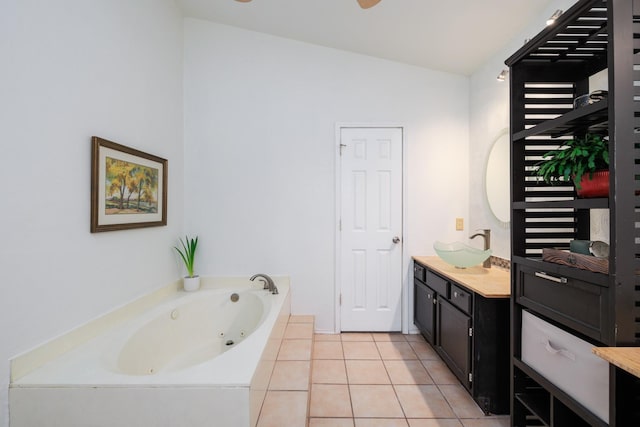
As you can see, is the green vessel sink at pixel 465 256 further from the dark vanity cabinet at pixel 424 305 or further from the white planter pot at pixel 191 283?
the white planter pot at pixel 191 283

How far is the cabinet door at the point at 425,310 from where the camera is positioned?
8.22 ft

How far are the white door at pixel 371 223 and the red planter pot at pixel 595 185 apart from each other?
1.77 m

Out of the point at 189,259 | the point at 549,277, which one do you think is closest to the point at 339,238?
the point at 189,259

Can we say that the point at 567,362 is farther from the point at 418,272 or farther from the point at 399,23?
the point at 399,23

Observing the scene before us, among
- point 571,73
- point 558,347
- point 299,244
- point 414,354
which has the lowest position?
point 414,354

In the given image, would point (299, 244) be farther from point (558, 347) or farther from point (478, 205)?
point (558, 347)

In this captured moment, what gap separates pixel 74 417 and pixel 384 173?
8.97 ft

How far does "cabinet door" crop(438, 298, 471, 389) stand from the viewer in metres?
1.94

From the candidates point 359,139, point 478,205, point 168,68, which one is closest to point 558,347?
point 478,205

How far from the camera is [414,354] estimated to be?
2.61m

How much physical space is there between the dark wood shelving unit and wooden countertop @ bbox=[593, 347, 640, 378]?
0.07 m

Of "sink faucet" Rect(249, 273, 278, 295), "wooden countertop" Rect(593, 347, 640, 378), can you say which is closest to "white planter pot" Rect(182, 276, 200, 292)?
"sink faucet" Rect(249, 273, 278, 295)

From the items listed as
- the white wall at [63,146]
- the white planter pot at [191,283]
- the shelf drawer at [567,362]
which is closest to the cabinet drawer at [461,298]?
the shelf drawer at [567,362]

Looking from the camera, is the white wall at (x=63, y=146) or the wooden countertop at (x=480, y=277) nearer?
the white wall at (x=63, y=146)
